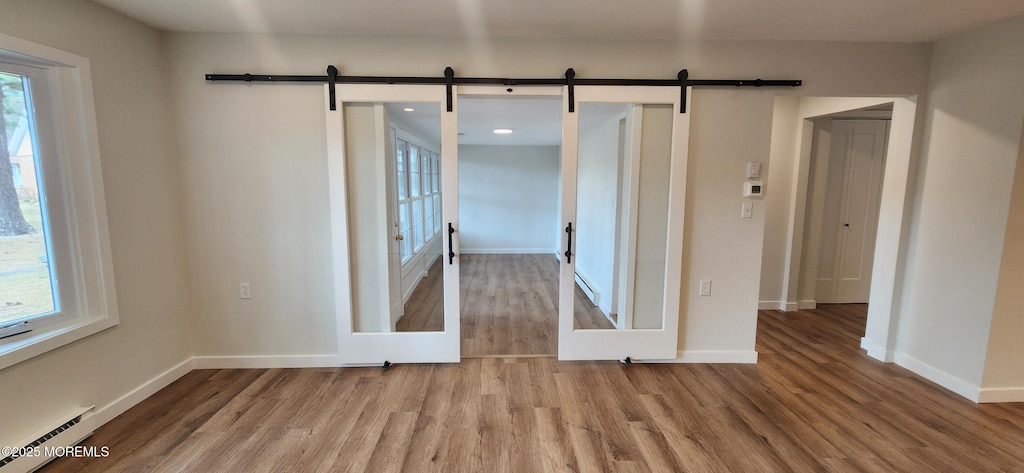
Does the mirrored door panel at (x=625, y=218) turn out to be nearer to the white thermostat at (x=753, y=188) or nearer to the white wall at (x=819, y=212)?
the white thermostat at (x=753, y=188)

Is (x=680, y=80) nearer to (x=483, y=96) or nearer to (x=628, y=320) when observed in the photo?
(x=483, y=96)

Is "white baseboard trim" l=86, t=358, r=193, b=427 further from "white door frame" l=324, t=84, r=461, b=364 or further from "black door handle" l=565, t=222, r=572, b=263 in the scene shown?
"black door handle" l=565, t=222, r=572, b=263

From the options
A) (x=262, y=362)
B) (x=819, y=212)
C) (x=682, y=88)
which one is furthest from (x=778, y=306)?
(x=262, y=362)

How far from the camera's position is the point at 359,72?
263cm

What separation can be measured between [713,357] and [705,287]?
0.55m

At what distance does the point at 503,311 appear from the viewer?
4.25 metres

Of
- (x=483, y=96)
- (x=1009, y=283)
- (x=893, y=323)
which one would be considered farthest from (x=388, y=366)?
(x=1009, y=283)

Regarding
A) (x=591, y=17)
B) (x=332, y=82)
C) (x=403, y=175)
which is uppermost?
(x=591, y=17)

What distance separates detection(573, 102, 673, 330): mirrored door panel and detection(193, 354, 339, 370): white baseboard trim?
1859mm

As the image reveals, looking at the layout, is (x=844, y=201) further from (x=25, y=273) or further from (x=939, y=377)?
(x=25, y=273)

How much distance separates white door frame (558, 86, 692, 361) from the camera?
2.68m

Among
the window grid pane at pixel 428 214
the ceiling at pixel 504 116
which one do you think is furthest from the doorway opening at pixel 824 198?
the window grid pane at pixel 428 214

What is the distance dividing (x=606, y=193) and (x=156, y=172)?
3.26 meters

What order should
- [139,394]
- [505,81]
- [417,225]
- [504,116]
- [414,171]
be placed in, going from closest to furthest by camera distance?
[139,394] < [505,81] < [504,116] < [414,171] < [417,225]
